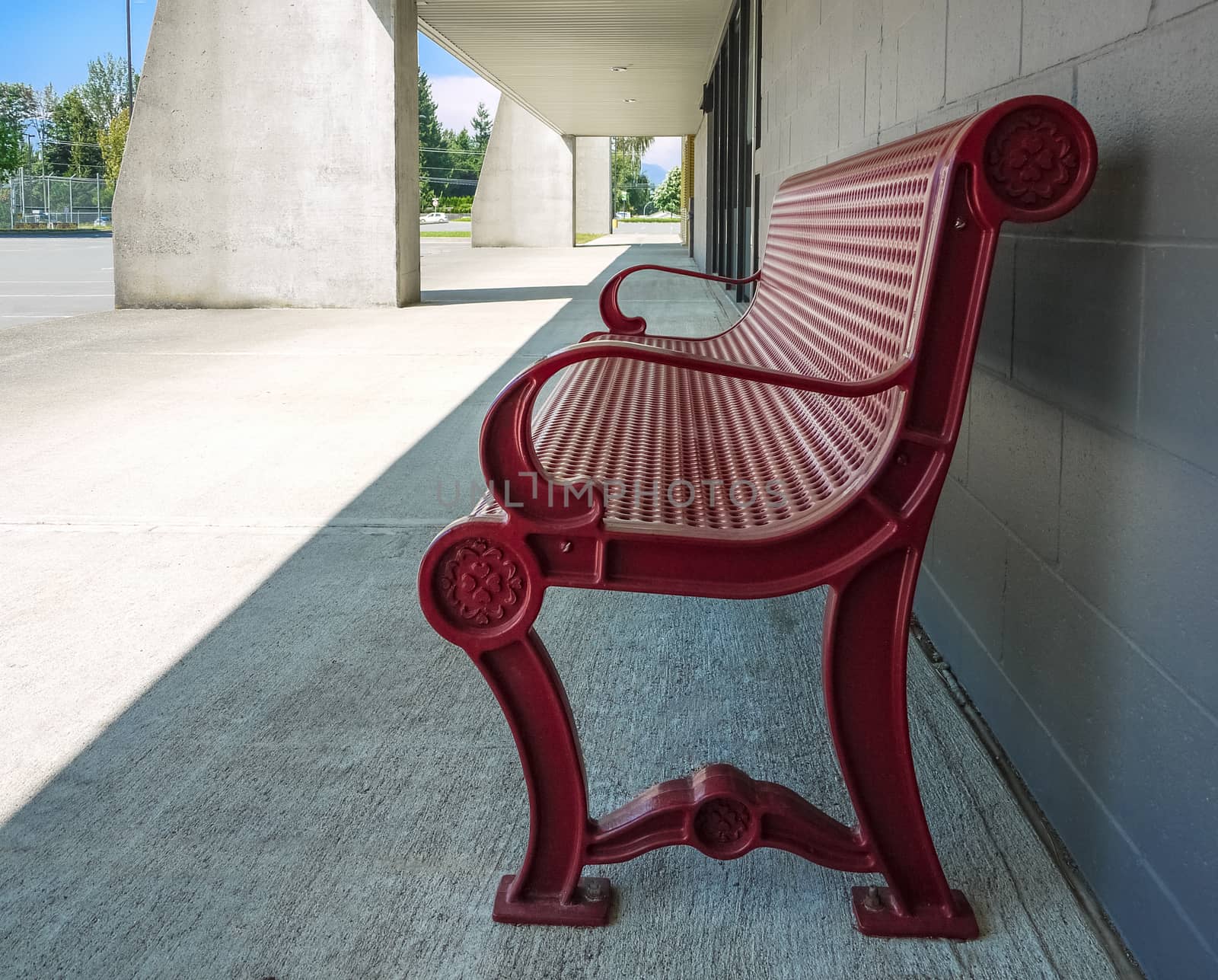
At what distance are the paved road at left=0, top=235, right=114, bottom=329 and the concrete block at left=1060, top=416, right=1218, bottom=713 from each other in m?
10.6

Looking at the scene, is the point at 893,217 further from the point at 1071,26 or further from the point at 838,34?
the point at 838,34

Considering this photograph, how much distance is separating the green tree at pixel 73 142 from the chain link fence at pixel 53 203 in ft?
100

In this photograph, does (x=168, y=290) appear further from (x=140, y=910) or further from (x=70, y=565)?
(x=140, y=910)

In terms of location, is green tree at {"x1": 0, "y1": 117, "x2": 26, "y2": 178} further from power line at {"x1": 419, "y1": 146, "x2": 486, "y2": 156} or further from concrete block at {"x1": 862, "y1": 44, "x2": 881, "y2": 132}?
concrete block at {"x1": 862, "y1": 44, "x2": 881, "y2": 132}

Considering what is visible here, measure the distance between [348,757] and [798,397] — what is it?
4.06ft

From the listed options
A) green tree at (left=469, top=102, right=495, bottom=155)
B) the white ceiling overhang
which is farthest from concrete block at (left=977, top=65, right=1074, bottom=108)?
green tree at (left=469, top=102, right=495, bottom=155)

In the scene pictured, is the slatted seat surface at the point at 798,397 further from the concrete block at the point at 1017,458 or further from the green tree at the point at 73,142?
the green tree at the point at 73,142

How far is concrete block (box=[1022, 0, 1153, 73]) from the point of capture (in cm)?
159

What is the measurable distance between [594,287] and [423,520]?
1227cm

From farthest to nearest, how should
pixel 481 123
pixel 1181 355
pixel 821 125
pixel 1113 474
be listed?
pixel 481 123 < pixel 821 125 < pixel 1113 474 < pixel 1181 355

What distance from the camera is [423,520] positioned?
3.83m

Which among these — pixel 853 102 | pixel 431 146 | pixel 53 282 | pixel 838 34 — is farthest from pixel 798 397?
pixel 431 146

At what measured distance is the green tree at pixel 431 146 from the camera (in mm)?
94188

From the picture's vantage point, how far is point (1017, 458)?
7.04 ft
